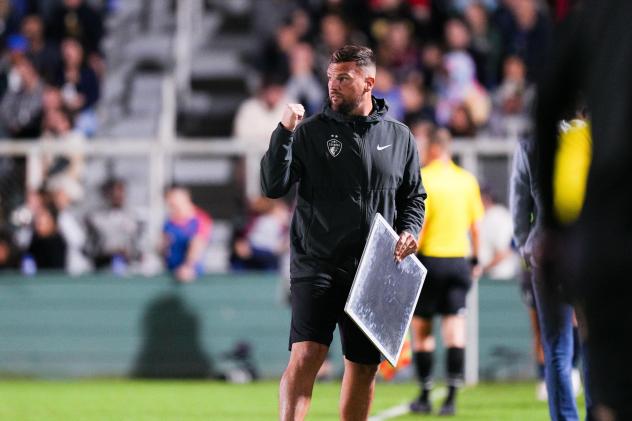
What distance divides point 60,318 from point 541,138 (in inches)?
508

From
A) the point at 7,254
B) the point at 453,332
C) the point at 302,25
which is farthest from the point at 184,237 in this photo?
the point at 453,332

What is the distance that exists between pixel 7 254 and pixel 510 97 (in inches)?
268

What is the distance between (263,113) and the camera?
17281 mm

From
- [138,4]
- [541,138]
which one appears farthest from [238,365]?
[541,138]

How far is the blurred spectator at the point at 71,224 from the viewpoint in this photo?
→ 53.3 ft

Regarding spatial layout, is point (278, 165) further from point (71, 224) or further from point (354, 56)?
point (71, 224)

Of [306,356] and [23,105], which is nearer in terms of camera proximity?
[306,356]

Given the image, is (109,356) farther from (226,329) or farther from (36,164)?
(36,164)

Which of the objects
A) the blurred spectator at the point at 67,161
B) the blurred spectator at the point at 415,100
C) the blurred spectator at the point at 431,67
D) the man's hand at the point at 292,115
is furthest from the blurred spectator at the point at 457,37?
the man's hand at the point at 292,115

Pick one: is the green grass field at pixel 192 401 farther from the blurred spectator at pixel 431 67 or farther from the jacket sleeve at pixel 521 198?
the blurred spectator at pixel 431 67

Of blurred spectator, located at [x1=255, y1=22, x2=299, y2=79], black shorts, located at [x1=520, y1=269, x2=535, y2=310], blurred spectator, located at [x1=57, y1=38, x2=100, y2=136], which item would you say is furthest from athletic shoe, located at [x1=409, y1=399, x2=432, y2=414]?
blurred spectator, located at [x1=57, y1=38, x2=100, y2=136]

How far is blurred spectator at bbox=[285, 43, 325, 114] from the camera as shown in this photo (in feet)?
57.8

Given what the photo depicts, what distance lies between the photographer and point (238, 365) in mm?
15719

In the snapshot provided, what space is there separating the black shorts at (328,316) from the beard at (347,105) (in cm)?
86
